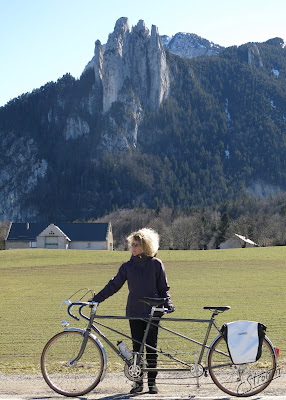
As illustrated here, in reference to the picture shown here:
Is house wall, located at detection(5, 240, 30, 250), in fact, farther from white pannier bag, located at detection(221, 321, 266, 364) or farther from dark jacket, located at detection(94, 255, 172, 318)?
white pannier bag, located at detection(221, 321, 266, 364)

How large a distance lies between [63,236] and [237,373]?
97.8 m

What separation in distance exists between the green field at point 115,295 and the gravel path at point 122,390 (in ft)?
3.22

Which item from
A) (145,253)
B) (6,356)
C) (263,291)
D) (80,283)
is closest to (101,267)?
(80,283)

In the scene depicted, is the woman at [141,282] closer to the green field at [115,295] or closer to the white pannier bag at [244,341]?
the white pannier bag at [244,341]

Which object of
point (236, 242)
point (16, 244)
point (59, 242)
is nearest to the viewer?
point (236, 242)

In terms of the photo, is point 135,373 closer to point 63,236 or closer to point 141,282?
point 141,282

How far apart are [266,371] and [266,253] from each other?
1989 inches

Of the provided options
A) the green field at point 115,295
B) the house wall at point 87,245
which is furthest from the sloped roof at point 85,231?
the green field at point 115,295

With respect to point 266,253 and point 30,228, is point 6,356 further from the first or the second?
point 30,228

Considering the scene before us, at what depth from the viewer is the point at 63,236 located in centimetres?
10444

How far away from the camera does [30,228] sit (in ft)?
393

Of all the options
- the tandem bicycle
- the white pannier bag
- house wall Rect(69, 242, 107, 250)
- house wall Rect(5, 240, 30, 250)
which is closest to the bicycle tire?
the tandem bicycle

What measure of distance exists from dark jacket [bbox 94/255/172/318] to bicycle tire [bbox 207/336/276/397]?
96 centimetres

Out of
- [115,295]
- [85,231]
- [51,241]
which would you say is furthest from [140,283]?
[85,231]
